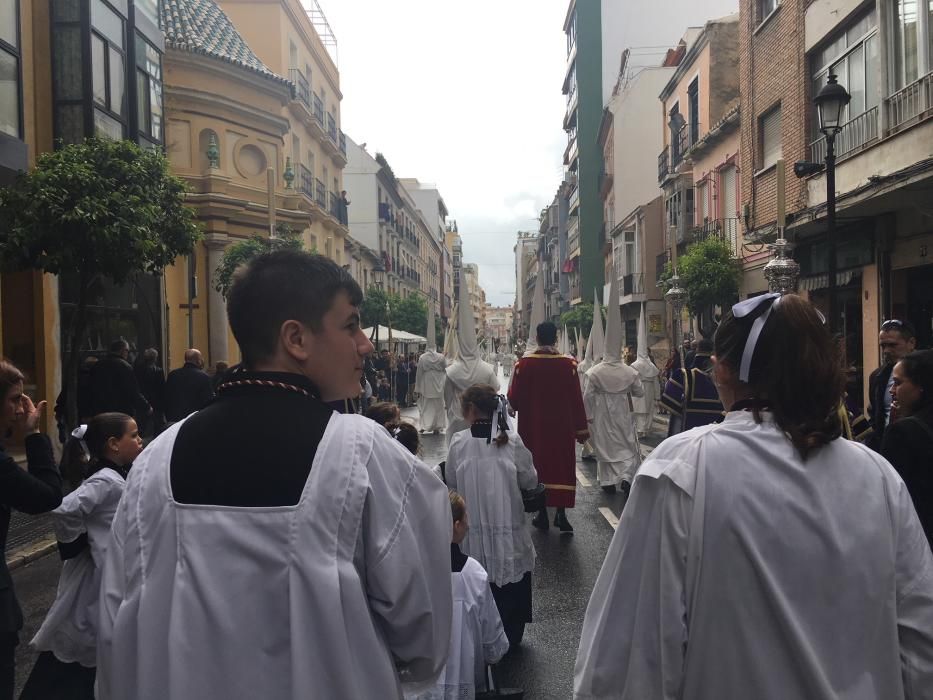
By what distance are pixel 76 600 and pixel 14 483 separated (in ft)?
1.81

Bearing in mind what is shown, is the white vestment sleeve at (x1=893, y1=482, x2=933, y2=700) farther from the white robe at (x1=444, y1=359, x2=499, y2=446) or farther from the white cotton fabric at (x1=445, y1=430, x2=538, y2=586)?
the white robe at (x1=444, y1=359, x2=499, y2=446)

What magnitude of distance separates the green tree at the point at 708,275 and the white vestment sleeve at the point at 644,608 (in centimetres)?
1793

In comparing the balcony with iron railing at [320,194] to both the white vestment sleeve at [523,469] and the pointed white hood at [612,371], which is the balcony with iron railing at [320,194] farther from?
the white vestment sleeve at [523,469]

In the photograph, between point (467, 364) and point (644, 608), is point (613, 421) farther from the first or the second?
point (644, 608)

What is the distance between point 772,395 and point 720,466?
21 cm

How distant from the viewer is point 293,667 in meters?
1.67

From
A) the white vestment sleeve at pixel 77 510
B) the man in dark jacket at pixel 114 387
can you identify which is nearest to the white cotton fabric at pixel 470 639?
the white vestment sleeve at pixel 77 510

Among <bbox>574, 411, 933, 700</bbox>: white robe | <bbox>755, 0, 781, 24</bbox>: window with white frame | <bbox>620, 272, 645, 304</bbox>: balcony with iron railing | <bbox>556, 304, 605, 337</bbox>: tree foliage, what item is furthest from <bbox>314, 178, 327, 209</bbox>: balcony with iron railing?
<bbox>574, 411, 933, 700</bbox>: white robe

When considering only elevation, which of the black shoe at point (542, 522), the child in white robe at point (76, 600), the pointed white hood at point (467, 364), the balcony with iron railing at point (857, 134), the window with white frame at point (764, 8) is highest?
the window with white frame at point (764, 8)

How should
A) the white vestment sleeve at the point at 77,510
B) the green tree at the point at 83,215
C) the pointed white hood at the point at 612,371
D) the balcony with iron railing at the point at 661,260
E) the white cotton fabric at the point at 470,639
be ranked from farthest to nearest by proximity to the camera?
1. the balcony with iron railing at the point at 661,260
2. the pointed white hood at the point at 612,371
3. the green tree at the point at 83,215
4. the white cotton fabric at the point at 470,639
5. the white vestment sleeve at the point at 77,510

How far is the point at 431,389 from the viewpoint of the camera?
18.8m

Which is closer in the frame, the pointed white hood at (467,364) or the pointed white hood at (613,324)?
the pointed white hood at (467,364)

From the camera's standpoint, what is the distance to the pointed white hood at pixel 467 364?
1027 centimetres

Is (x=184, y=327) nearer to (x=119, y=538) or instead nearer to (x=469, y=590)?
(x=469, y=590)
